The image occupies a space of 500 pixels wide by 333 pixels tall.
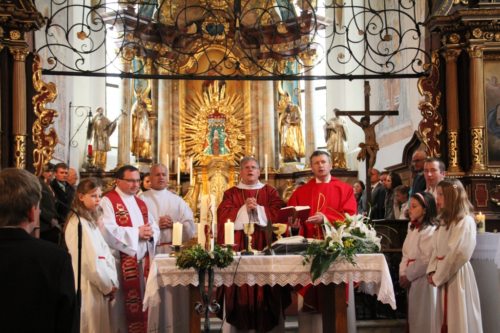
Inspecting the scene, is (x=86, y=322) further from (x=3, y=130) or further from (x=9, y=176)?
(x=9, y=176)

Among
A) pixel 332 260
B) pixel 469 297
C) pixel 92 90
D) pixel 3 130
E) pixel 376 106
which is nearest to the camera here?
pixel 332 260

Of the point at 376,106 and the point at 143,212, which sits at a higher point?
the point at 376,106

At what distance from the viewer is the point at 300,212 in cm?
803

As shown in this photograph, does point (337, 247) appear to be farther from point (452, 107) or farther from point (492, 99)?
point (492, 99)

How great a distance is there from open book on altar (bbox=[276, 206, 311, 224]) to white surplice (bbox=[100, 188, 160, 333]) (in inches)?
62.9

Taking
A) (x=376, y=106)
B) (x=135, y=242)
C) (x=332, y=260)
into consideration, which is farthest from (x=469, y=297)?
(x=376, y=106)

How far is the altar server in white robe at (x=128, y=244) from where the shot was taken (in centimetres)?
855

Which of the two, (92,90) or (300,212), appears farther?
(92,90)

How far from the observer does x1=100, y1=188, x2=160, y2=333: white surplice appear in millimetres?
8500

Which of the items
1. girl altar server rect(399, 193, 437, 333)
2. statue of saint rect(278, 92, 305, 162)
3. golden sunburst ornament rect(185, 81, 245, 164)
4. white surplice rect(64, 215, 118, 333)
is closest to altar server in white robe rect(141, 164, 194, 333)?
white surplice rect(64, 215, 118, 333)

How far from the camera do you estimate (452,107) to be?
394 inches

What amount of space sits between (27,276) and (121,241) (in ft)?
16.0

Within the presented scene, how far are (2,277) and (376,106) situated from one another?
17.0m

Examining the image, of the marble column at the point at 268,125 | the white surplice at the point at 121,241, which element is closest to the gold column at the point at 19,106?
the white surplice at the point at 121,241
